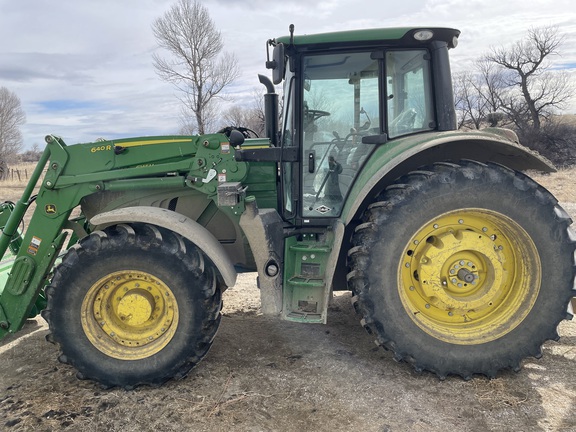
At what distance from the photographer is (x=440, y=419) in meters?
2.86

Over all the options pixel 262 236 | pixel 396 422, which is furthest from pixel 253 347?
pixel 396 422

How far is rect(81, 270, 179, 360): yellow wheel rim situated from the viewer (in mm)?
3338

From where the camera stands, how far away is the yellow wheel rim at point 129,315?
3.34 metres

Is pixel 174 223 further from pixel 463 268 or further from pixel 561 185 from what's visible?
pixel 561 185

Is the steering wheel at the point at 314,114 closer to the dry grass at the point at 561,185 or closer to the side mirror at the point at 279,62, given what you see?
the side mirror at the point at 279,62

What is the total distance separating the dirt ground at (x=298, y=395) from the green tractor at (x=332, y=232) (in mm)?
187

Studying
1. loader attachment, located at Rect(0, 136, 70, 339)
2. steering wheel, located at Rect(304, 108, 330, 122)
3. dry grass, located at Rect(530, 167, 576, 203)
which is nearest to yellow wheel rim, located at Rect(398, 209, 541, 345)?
steering wheel, located at Rect(304, 108, 330, 122)

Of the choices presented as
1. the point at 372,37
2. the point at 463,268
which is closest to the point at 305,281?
the point at 463,268

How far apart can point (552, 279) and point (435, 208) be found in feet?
3.12

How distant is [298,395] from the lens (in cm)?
318

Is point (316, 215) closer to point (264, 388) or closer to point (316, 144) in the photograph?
point (316, 144)

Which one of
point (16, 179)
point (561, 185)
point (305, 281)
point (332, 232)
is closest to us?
point (305, 281)

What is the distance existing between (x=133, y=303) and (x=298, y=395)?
4.35ft

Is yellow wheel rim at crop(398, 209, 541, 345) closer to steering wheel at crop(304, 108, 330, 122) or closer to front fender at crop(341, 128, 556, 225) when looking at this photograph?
front fender at crop(341, 128, 556, 225)
